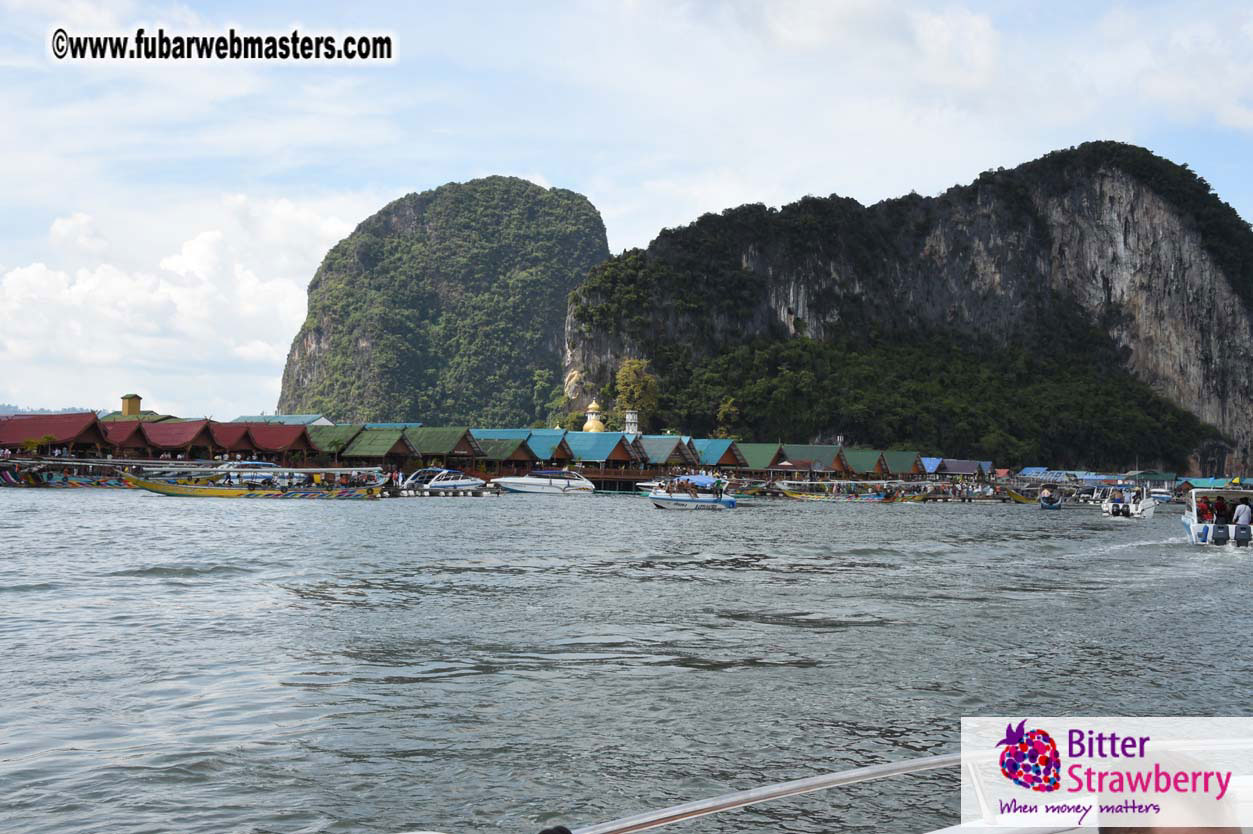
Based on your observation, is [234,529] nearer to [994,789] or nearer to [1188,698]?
[1188,698]

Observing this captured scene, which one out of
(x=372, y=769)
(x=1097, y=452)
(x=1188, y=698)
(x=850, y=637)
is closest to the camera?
(x=372, y=769)

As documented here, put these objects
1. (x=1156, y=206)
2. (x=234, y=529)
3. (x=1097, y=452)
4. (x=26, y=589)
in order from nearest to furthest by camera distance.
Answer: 1. (x=26, y=589)
2. (x=234, y=529)
3. (x=1097, y=452)
4. (x=1156, y=206)

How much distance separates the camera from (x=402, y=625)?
1697 cm

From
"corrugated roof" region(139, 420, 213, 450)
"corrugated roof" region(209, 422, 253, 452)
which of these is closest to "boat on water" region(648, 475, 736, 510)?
"corrugated roof" region(209, 422, 253, 452)

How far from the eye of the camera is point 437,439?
3324 inches

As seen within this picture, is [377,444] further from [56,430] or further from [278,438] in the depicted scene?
[56,430]

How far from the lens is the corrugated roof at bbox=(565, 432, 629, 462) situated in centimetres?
9312

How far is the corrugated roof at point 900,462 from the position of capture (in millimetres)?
113062

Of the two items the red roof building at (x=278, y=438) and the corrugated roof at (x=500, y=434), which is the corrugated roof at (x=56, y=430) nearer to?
the red roof building at (x=278, y=438)

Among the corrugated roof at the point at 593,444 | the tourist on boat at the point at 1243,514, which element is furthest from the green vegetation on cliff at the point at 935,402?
the tourist on boat at the point at 1243,514

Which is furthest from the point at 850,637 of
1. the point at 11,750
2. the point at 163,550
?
the point at 163,550

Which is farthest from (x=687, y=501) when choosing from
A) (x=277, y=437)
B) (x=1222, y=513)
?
(x=277, y=437)

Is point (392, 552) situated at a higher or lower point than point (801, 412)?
lower

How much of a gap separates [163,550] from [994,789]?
28326mm
